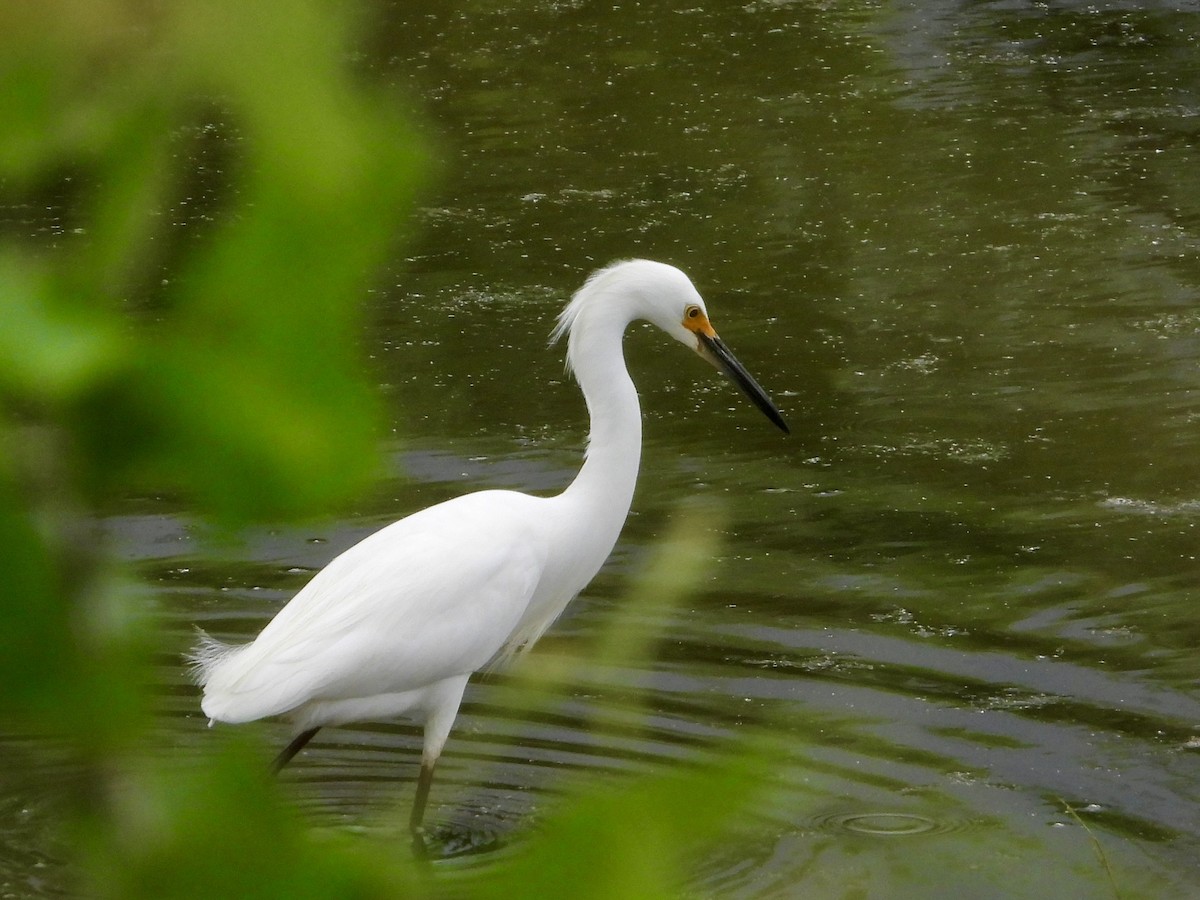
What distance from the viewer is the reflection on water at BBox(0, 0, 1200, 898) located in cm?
333

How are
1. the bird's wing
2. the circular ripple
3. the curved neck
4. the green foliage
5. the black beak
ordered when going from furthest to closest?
the black beak < the curved neck < the circular ripple < the bird's wing < the green foliage

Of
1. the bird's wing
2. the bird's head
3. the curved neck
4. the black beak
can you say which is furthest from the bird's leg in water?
the black beak

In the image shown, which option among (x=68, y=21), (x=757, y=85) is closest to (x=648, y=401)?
(x=757, y=85)

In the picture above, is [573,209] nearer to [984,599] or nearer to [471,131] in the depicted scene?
[471,131]

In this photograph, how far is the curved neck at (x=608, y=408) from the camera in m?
3.41

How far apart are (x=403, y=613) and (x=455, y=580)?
0.14 metres

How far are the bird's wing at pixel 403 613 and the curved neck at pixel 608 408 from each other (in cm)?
18

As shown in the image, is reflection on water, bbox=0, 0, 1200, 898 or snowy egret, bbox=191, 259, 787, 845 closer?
snowy egret, bbox=191, 259, 787, 845

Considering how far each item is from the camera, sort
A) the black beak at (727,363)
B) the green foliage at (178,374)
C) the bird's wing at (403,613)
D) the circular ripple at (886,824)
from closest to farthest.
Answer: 1. the green foliage at (178,374)
2. the bird's wing at (403,613)
3. the circular ripple at (886,824)
4. the black beak at (727,363)

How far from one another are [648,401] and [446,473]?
2.95 ft

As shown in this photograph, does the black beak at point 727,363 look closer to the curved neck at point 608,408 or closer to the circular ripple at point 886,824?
the curved neck at point 608,408

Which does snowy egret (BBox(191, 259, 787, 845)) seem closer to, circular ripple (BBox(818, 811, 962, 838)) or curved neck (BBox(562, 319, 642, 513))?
curved neck (BBox(562, 319, 642, 513))

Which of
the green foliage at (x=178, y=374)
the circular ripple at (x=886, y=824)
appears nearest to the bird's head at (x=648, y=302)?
the circular ripple at (x=886, y=824)

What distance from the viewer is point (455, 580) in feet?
11.1
